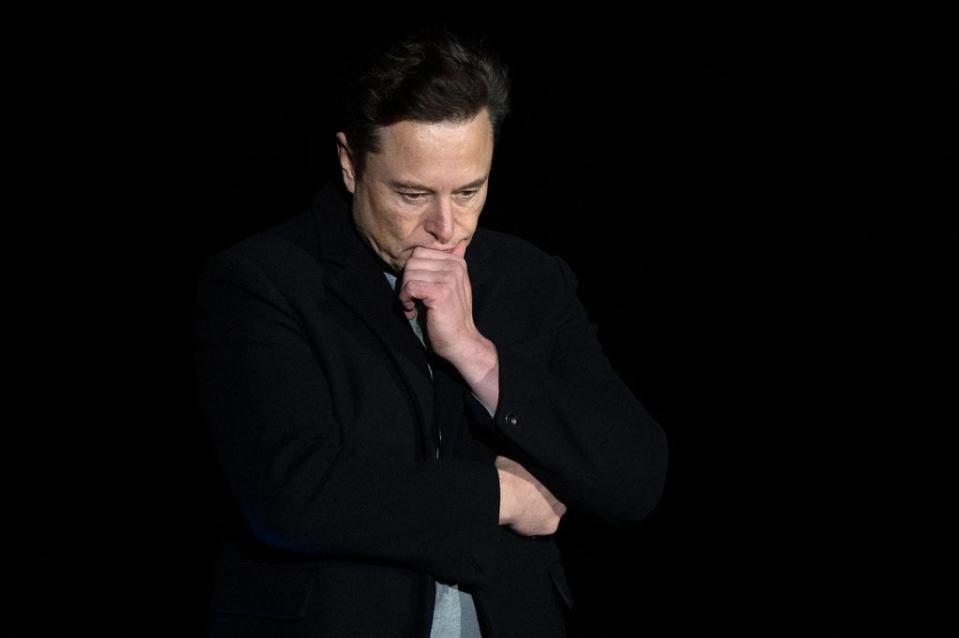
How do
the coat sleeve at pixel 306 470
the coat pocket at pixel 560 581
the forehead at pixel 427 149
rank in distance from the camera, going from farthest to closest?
the coat pocket at pixel 560 581 < the forehead at pixel 427 149 < the coat sleeve at pixel 306 470

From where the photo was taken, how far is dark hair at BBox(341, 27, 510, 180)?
212 centimetres

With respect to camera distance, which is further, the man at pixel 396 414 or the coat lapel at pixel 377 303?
the coat lapel at pixel 377 303

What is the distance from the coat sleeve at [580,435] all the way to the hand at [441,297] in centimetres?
9

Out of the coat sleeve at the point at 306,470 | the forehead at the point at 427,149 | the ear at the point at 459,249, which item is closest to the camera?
the coat sleeve at the point at 306,470

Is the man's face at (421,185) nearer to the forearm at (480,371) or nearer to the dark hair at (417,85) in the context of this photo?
the dark hair at (417,85)

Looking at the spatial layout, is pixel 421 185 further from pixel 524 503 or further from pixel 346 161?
pixel 524 503

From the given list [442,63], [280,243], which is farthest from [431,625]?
[442,63]

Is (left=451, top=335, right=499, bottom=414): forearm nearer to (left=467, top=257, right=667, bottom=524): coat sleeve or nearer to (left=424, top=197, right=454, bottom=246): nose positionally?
(left=467, top=257, right=667, bottom=524): coat sleeve

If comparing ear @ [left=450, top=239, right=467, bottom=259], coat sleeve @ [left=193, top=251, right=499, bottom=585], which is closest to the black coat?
coat sleeve @ [left=193, top=251, right=499, bottom=585]

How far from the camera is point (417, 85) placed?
6.96ft

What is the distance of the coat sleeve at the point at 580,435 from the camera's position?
2.18m

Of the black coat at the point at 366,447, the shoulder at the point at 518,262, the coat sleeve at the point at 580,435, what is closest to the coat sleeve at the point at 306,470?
the black coat at the point at 366,447

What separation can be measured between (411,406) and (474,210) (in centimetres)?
36

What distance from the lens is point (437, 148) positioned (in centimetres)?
211
